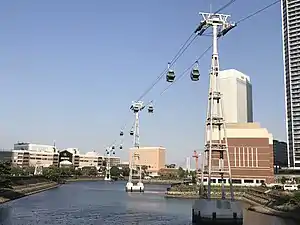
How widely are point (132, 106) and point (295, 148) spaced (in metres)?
72.6

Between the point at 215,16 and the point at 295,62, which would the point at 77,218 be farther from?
the point at 295,62

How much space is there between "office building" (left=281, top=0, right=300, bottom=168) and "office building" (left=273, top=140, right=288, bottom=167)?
24.2 m

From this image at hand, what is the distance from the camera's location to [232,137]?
106312mm

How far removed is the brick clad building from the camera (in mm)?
104000

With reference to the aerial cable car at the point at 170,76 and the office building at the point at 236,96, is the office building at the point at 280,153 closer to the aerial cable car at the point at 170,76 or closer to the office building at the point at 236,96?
the office building at the point at 236,96

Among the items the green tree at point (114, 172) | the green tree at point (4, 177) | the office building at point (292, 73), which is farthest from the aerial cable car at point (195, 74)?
the green tree at point (114, 172)

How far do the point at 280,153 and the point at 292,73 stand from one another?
43.1m

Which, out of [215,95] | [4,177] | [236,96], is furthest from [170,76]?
[236,96]

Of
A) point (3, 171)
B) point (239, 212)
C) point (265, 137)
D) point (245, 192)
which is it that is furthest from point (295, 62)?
point (239, 212)

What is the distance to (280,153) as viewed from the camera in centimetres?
16500

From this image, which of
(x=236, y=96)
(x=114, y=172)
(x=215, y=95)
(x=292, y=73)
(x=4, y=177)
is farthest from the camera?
(x=114, y=172)

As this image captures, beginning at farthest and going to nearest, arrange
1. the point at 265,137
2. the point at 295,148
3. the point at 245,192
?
the point at 295,148, the point at 265,137, the point at 245,192

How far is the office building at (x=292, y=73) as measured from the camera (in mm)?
131000

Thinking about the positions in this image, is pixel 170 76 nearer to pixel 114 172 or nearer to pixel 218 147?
pixel 218 147
